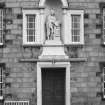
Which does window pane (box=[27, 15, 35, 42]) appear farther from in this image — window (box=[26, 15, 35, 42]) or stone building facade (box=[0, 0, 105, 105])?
stone building facade (box=[0, 0, 105, 105])

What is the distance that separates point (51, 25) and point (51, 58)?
1.70 m

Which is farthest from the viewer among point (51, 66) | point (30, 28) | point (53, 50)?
point (30, 28)

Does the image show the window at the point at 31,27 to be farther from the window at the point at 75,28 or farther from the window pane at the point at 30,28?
the window at the point at 75,28

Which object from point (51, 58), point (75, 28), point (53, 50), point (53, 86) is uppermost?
point (75, 28)

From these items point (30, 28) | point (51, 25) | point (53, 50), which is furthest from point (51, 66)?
point (30, 28)

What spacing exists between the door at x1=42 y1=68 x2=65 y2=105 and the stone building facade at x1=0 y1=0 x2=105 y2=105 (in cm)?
5

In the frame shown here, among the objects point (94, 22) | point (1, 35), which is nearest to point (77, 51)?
point (94, 22)

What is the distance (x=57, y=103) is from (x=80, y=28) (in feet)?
13.4

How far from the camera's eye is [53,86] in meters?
18.2

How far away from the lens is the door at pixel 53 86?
18219mm

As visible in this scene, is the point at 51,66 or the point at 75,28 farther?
the point at 75,28

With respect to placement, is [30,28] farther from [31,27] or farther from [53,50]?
[53,50]

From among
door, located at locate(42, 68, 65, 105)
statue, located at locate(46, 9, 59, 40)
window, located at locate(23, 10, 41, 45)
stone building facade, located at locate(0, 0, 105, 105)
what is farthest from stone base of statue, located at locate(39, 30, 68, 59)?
door, located at locate(42, 68, 65, 105)

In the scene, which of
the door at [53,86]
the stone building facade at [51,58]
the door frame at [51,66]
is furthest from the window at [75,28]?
the door at [53,86]
